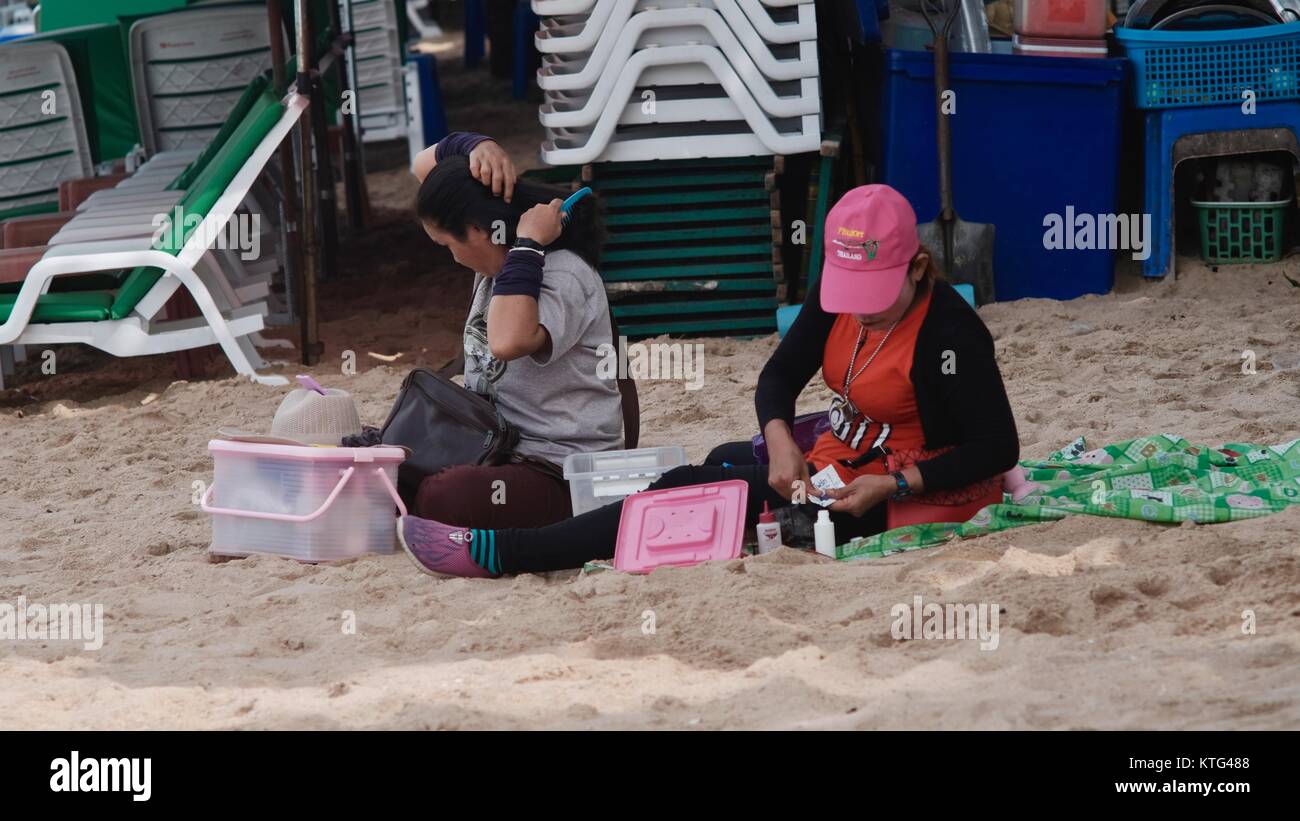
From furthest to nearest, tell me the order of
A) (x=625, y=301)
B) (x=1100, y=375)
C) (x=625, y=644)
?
(x=625, y=301), (x=1100, y=375), (x=625, y=644)

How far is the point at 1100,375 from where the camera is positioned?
5.13m

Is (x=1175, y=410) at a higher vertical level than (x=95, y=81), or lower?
lower

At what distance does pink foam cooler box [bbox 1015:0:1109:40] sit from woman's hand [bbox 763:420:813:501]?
136 inches

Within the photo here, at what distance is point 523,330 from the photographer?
139 inches

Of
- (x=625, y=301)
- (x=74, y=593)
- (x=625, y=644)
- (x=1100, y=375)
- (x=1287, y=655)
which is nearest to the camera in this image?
(x=1287, y=655)

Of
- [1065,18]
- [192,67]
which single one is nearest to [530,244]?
[1065,18]

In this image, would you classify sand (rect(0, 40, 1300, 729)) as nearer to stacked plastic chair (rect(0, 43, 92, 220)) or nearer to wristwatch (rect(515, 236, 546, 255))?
wristwatch (rect(515, 236, 546, 255))

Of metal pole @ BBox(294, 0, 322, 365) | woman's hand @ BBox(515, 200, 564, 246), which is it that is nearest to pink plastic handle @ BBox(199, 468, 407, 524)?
woman's hand @ BBox(515, 200, 564, 246)

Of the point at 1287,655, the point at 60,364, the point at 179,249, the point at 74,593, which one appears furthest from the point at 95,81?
the point at 1287,655

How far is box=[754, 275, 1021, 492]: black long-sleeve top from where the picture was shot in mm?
3279

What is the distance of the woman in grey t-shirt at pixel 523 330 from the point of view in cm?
360

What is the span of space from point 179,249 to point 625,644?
3626 mm

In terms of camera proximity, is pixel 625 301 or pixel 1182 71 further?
pixel 625 301
